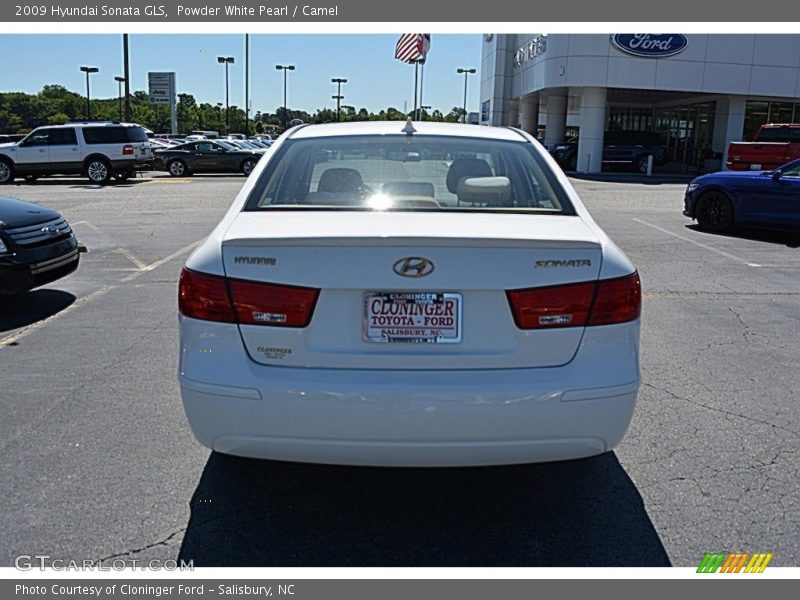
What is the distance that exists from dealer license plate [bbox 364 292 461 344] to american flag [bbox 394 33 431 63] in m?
26.0

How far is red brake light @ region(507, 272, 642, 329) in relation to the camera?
9.50 ft

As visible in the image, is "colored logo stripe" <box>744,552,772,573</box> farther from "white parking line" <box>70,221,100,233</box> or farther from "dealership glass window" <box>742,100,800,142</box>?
"dealership glass window" <box>742,100,800,142</box>

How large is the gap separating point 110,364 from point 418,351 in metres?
3.24

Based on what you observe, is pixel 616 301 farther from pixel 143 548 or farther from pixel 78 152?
pixel 78 152

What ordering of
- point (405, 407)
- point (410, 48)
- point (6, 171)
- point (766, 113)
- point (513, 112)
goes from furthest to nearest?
point (513, 112)
point (766, 113)
point (410, 48)
point (6, 171)
point (405, 407)

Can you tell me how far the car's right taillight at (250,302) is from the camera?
9.42 feet

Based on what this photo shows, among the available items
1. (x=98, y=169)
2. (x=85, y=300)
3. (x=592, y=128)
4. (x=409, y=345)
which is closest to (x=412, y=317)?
(x=409, y=345)

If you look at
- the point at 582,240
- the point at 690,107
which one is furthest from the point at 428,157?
the point at 690,107

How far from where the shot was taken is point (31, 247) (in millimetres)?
6797

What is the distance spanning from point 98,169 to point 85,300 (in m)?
19.2

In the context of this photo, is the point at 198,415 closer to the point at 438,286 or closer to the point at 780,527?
the point at 438,286

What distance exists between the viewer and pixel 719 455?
13.0 feet

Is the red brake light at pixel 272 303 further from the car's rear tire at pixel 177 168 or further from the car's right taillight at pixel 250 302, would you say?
the car's rear tire at pixel 177 168

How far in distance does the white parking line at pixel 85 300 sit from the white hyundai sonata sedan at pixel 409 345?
3.77 m
